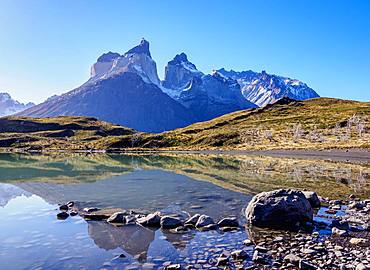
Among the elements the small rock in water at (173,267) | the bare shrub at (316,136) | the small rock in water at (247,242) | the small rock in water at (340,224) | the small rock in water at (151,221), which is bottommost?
the small rock in water at (247,242)

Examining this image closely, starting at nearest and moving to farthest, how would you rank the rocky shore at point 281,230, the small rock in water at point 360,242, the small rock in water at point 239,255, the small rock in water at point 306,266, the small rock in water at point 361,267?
1. the small rock in water at point 361,267
2. the small rock in water at point 306,266
3. the rocky shore at point 281,230
4. the small rock in water at point 239,255
5. the small rock in water at point 360,242

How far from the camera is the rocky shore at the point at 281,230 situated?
17203 millimetres

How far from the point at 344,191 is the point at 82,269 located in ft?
110

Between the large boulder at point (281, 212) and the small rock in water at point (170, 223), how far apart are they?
541 centimetres

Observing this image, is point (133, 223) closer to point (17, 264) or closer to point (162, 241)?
A: point (162, 241)

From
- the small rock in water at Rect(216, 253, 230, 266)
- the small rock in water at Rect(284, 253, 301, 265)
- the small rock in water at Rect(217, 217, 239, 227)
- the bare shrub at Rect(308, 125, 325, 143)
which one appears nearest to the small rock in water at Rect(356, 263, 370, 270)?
the small rock in water at Rect(284, 253, 301, 265)

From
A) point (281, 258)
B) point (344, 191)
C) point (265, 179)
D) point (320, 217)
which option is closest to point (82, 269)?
point (281, 258)

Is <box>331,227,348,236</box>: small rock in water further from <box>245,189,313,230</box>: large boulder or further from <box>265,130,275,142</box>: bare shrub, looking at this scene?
<box>265,130,275,142</box>: bare shrub

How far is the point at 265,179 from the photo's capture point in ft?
171

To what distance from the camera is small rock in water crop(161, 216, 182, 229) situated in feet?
81.0

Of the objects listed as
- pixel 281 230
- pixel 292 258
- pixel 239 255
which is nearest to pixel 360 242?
pixel 281 230

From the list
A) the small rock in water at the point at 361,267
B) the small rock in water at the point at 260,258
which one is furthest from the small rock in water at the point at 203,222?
the small rock in water at the point at 361,267

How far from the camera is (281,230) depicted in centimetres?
2341

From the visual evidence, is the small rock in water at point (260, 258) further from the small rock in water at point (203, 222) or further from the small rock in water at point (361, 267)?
the small rock in water at point (203, 222)
